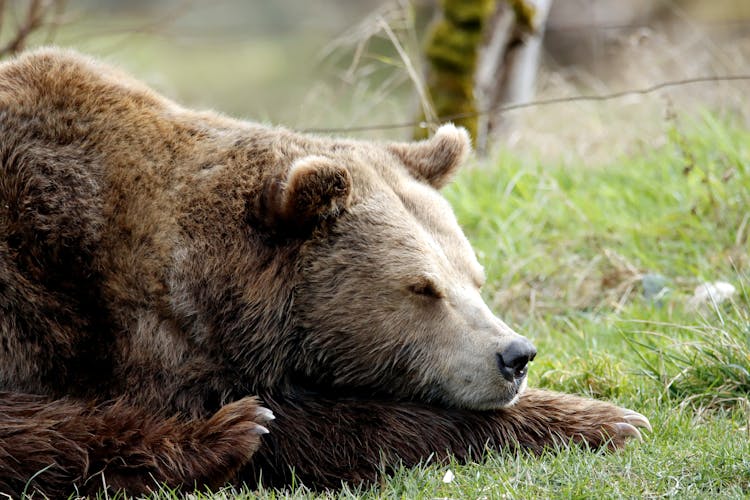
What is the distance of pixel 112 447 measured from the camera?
4000mm

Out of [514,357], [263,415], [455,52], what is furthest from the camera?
[455,52]

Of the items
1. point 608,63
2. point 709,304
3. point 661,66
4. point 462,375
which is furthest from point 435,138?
point 608,63

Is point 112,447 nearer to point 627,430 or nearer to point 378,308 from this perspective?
point 378,308

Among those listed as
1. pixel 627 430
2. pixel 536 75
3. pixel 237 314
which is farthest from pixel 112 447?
pixel 536 75

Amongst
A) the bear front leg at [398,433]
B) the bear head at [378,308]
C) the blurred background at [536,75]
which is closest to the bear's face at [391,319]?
the bear head at [378,308]

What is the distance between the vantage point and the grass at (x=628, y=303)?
3.85 m

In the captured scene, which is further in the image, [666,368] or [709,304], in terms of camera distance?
[709,304]

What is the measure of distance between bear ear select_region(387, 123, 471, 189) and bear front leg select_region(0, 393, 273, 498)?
1.58 metres

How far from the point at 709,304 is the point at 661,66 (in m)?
5.44

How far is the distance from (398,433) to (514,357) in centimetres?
57

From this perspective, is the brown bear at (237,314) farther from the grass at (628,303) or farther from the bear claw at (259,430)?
the grass at (628,303)

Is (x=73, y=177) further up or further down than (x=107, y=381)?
further up

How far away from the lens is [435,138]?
5.27 meters

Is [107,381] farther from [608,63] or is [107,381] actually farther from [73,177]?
[608,63]
